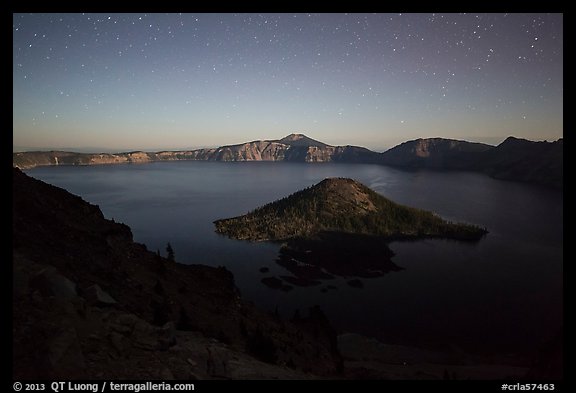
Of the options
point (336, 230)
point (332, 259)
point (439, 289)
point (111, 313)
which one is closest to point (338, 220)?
point (336, 230)

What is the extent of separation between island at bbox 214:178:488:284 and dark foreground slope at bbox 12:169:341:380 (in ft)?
234

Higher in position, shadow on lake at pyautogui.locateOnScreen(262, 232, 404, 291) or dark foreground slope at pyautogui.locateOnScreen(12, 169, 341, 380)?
dark foreground slope at pyautogui.locateOnScreen(12, 169, 341, 380)

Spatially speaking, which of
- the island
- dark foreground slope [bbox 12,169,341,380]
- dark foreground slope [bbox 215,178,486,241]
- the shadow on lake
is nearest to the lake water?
the shadow on lake

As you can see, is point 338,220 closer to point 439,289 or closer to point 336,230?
point 336,230

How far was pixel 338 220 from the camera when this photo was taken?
166 m

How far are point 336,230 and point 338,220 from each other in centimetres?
926

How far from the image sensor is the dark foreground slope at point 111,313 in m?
11.8

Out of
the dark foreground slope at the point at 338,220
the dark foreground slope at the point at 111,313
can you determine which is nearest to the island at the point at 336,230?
the dark foreground slope at the point at 338,220

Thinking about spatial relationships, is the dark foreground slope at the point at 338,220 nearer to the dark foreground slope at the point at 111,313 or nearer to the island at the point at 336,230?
the island at the point at 336,230

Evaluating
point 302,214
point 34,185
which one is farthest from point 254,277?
point 34,185

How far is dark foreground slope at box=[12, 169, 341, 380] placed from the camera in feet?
38.6

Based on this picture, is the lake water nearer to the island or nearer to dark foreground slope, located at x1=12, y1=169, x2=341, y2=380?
the island

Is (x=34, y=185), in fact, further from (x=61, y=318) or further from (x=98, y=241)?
(x=61, y=318)

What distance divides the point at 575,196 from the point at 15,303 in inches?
867
